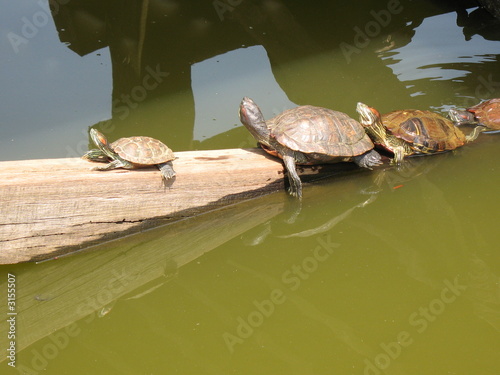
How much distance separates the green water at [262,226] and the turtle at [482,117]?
12cm

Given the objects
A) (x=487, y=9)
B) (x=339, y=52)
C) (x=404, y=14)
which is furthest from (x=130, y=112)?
(x=487, y=9)

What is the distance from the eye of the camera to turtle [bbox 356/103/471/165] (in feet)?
13.4

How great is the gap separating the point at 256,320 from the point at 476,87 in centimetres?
391

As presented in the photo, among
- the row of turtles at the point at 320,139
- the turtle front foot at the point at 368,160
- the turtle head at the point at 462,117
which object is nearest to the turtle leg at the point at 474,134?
the row of turtles at the point at 320,139

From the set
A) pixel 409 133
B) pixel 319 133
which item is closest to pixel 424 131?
pixel 409 133

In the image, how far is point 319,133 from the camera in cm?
377

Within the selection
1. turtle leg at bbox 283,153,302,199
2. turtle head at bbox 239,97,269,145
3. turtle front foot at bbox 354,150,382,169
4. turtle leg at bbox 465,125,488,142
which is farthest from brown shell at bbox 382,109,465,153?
turtle head at bbox 239,97,269,145

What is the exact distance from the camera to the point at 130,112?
5012 mm

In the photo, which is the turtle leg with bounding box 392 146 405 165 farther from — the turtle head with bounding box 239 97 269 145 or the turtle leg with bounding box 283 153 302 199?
the turtle head with bounding box 239 97 269 145

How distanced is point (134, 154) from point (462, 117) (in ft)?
9.84

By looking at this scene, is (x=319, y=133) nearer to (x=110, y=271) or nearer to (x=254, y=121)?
(x=254, y=121)

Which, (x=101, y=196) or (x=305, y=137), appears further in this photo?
(x=305, y=137)

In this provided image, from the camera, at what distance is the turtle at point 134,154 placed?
3377 millimetres

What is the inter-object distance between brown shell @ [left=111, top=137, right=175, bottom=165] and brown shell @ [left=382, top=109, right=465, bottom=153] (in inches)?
73.4
